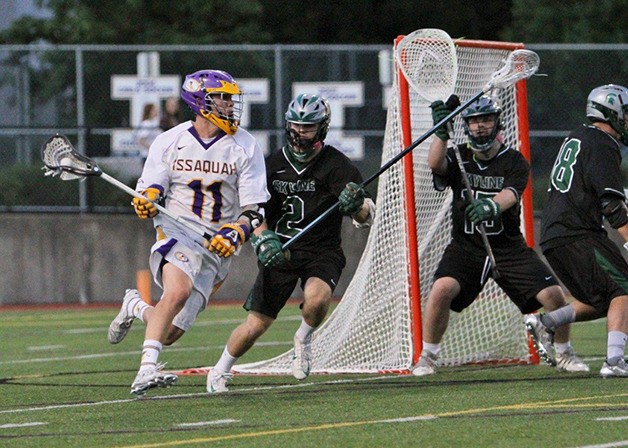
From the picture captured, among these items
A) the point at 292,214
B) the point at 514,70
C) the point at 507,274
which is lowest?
the point at 507,274

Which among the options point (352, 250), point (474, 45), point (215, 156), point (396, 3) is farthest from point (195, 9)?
point (215, 156)

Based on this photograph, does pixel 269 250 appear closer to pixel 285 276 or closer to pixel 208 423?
pixel 285 276

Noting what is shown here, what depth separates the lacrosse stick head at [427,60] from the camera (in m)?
10.2

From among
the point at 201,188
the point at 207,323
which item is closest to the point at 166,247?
the point at 201,188

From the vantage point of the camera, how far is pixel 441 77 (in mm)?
10203

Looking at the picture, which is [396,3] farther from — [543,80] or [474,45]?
[474,45]

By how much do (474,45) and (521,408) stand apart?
3619 millimetres

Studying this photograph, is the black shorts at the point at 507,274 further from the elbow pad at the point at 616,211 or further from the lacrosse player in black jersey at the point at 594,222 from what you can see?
the elbow pad at the point at 616,211

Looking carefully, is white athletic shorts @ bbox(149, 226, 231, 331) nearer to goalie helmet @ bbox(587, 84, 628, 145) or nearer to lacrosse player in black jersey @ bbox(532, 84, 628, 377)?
lacrosse player in black jersey @ bbox(532, 84, 628, 377)

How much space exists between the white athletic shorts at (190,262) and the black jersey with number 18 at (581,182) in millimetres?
2081

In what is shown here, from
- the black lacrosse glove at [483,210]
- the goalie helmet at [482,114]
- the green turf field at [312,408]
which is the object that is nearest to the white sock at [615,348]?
the green turf field at [312,408]

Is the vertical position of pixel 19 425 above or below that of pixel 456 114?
below

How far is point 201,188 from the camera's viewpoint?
9.02m

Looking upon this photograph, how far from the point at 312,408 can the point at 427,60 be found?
277 cm
